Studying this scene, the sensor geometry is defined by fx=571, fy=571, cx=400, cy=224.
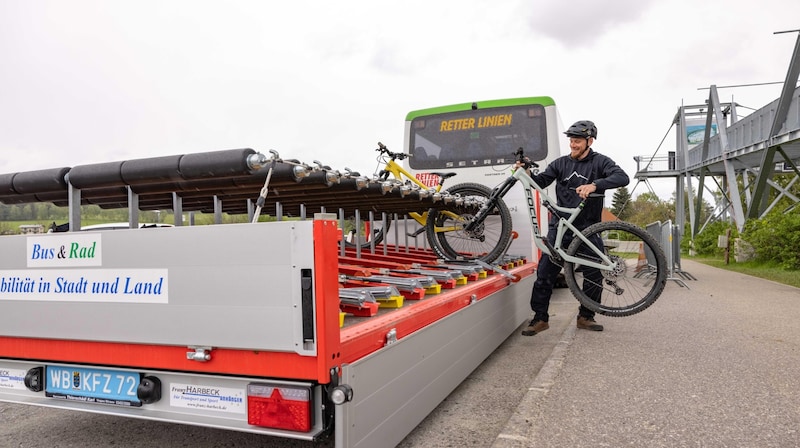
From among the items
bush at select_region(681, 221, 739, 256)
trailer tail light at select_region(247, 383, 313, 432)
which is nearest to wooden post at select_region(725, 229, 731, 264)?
bush at select_region(681, 221, 739, 256)

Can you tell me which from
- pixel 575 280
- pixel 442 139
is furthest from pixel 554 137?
pixel 575 280

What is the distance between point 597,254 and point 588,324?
40.6 inches

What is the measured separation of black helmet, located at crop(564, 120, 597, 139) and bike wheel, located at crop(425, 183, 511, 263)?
0.97 meters

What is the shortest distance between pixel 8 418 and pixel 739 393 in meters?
4.72

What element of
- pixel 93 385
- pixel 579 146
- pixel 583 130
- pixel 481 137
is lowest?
pixel 93 385

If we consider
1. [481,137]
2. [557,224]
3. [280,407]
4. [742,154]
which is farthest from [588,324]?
[742,154]

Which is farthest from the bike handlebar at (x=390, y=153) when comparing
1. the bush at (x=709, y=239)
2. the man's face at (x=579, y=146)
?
the bush at (x=709, y=239)

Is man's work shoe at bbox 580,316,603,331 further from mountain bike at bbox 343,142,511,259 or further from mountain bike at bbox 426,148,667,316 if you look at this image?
mountain bike at bbox 343,142,511,259

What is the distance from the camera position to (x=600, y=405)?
135 inches

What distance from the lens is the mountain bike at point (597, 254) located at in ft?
16.2

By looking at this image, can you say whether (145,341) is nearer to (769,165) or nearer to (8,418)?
(8,418)

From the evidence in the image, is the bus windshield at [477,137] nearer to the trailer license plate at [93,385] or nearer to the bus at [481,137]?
the bus at [481,137]

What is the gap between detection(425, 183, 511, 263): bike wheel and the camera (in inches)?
227

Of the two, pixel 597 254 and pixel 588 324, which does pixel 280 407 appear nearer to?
pixel 597 254
